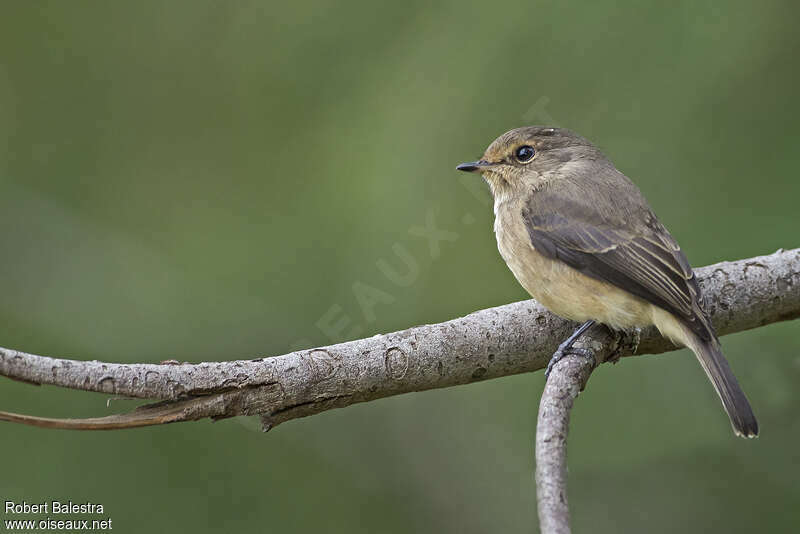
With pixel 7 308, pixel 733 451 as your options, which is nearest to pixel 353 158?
pixel 7 308

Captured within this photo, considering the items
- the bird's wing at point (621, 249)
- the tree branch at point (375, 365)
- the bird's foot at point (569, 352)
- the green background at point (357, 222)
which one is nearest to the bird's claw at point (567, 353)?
the bird's foot at point (569, 352)

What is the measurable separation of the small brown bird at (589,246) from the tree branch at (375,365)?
0.16 metres

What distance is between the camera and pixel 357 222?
459 cm

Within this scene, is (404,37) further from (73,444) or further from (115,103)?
(73,444)

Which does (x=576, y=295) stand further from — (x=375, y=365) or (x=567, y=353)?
(x=375, y=365)

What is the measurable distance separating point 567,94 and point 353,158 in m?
1.29

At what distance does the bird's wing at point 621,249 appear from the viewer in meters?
3.82

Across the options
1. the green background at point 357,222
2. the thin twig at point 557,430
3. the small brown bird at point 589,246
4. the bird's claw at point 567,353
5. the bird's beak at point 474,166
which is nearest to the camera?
the thin twig at point 557,430

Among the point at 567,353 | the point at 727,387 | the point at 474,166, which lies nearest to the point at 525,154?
the point at 474,166

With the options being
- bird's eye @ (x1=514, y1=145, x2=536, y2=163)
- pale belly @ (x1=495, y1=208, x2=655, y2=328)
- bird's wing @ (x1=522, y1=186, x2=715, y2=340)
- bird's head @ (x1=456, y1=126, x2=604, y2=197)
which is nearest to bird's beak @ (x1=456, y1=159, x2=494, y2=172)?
bird's head @ (x1=456, y1=126, x2=604, y2=197)

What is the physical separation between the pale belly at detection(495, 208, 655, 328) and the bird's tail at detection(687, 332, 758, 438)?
285 mm

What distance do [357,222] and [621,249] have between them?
54.3 inches

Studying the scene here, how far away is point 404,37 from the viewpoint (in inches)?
192

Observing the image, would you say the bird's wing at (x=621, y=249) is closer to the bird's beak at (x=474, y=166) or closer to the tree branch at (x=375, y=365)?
the tree branch at (x=375, y=365)
